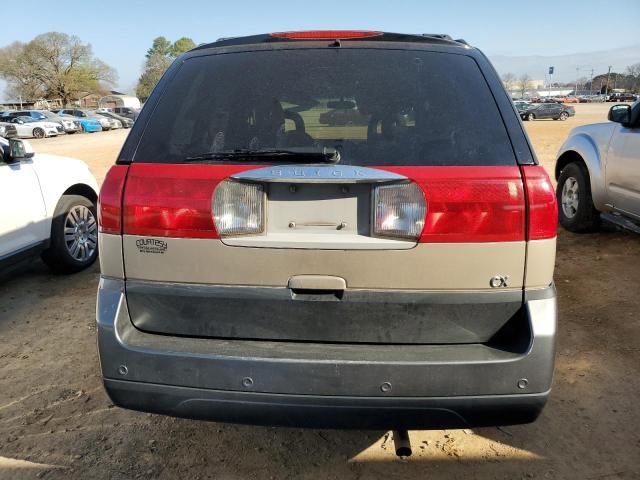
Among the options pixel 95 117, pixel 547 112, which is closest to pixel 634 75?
pixel 547 112

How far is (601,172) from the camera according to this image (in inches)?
224

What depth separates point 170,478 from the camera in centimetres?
248

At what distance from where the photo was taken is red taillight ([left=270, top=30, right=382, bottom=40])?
2.34 metres

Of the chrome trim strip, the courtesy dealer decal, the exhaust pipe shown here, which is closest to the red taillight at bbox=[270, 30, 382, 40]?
the chrome trim strip

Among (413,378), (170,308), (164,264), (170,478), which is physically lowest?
(170,478)

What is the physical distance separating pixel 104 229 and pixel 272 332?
77 cm

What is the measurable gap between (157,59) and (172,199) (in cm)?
10823

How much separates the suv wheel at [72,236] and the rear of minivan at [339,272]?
11.5 feet

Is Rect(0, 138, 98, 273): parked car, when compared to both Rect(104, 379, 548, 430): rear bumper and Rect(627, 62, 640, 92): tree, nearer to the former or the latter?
Rect(104, 379, 548, 430): rear bumper

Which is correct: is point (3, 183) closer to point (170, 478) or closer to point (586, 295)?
point (170, 478)

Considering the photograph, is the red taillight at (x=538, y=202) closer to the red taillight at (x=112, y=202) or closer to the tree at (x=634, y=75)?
the red taillight at (x=112, y=202)

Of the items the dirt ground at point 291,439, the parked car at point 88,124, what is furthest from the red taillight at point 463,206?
the parked car at point 88,124

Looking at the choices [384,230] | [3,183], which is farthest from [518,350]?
[3,183]

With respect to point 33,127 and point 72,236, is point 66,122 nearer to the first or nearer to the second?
point 33,127
